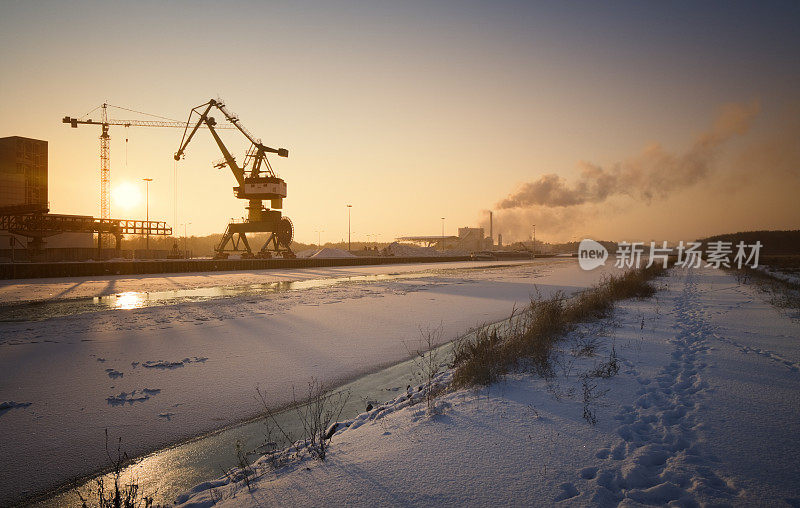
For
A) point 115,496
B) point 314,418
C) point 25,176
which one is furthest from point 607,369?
point 25,176

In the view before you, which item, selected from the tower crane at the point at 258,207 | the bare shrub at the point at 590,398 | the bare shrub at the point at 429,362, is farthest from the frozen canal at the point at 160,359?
the tower crane at the point at 258,207

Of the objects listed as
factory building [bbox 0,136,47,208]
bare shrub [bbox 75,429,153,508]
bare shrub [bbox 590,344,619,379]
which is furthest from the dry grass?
factory building [bbox 0,136,47,208]

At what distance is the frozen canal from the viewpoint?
416 centimetres

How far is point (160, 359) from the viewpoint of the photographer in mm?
6953

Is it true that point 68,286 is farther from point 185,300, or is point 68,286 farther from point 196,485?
→ point 196,485

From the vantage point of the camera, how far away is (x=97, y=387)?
5.57m

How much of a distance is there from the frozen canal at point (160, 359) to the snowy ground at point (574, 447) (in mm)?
1704

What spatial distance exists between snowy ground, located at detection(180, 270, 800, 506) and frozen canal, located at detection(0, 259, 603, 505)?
5.59 feet

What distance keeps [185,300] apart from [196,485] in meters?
13.1

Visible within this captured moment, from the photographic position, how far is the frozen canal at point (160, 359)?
13.6ft

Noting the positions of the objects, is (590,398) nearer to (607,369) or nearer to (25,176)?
(607,369)

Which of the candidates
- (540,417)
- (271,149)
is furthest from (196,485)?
(271,149)

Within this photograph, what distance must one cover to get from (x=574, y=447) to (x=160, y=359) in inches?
269

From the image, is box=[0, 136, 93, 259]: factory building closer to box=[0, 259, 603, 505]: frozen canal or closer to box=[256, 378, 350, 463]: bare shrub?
box=[0, 259, 603, 505]: frozen canal
